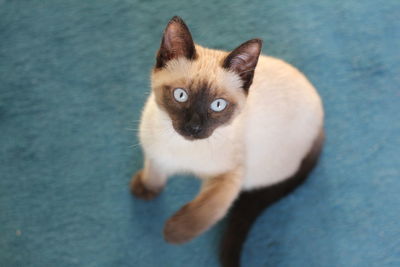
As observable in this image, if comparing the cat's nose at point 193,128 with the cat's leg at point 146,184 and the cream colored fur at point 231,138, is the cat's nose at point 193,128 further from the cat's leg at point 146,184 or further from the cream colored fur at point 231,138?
the cat's leg at point 146,184

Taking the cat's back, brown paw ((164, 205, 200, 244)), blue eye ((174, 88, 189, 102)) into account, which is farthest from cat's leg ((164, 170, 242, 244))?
blue eye ((174, 88, 189, 102))

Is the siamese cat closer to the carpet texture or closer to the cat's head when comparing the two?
the cat's head

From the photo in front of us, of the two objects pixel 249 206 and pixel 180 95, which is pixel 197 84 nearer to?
pixel 180 95

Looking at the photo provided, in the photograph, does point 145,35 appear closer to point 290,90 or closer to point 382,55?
point 290,90

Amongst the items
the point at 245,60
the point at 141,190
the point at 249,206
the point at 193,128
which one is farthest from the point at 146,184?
the point at 245,60

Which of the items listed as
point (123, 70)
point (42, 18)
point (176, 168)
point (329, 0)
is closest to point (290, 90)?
point (176, 168)

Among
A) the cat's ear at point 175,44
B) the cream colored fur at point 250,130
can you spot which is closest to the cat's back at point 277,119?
the cream colored fur at point 250,130
